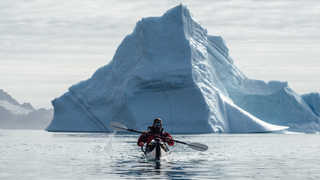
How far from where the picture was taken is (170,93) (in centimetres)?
6400

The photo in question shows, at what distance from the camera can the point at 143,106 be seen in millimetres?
63469

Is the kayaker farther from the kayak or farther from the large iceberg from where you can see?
the large iceberg

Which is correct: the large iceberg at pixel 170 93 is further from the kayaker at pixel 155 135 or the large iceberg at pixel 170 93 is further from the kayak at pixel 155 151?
the kayak at pixel 155 151

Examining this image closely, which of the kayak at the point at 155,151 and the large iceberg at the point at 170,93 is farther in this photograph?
the large iceberg at the point at 170,93

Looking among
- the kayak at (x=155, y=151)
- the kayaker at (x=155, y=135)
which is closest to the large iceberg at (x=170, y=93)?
the kayaker at (x=155, y=135)

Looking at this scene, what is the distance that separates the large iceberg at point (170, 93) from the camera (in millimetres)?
63062

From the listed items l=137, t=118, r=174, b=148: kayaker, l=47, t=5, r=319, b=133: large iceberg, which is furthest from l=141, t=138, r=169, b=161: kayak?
l=47, t=5, r=319, b=133: large iceberg

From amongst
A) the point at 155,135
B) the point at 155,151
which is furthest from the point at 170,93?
the point at 155,151

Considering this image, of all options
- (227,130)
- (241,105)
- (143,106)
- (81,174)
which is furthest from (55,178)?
(241,105)

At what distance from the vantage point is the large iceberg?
2483 inches

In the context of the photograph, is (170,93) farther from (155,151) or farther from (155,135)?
(155,151)

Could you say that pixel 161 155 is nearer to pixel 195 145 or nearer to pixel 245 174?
pixel 195 145

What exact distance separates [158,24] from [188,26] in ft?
14.0

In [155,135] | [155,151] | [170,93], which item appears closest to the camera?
[155,151]
